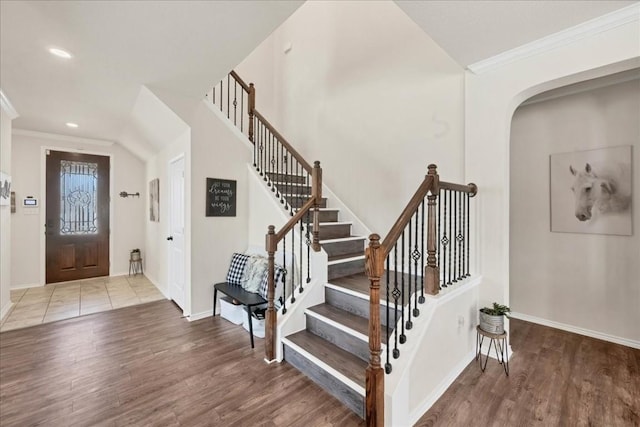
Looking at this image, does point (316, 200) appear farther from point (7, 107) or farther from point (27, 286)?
point (27, 286)

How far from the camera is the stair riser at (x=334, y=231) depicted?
12.1 ft

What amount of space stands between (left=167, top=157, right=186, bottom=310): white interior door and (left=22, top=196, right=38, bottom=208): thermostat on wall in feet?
9.23

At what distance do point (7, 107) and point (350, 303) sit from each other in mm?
5013

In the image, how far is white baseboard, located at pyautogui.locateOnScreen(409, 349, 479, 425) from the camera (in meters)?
1.93

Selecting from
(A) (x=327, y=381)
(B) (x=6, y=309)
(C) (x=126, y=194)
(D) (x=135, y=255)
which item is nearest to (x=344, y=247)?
(A) (x=327, y=381)

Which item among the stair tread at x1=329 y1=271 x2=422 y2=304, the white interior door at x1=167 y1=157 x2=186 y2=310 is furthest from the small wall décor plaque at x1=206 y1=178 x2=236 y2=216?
the stair tread at x1=329 y1=271 x2=422 y2=304

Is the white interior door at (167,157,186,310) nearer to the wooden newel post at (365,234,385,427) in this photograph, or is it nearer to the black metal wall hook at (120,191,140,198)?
the black metal wall hook at (120,191,140,198)

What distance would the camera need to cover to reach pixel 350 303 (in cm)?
268

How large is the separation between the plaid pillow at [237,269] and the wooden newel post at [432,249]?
7.77ft

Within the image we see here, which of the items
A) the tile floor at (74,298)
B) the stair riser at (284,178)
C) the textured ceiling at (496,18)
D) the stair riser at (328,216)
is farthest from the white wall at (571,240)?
the tile floor at (74,298)

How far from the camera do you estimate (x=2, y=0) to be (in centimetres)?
189

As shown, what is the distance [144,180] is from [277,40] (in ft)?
13.5

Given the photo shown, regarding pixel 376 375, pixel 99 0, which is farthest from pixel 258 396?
pixel 99 0

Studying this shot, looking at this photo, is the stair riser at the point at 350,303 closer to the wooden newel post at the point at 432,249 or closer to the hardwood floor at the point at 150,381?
the wooden newel post at the point at 432,249
